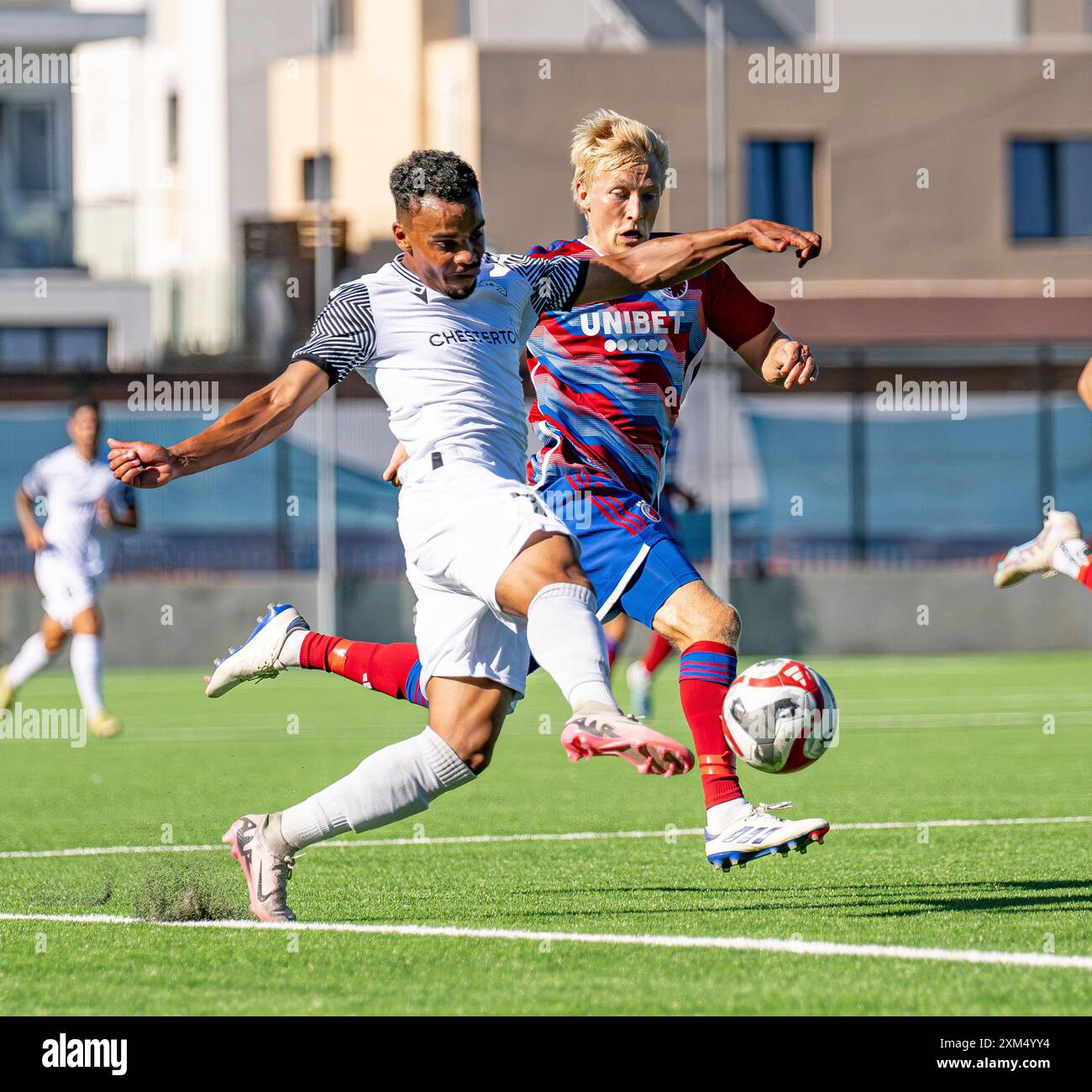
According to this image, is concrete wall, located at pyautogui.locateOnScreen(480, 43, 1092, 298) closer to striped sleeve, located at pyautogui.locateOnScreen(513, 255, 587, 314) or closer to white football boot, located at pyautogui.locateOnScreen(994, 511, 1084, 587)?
white football boot, located at pyautogui.locateOnScreen(994, 511, 1084, 587)

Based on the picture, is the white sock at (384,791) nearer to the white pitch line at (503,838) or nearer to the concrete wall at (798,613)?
the white pitch line at (503,838)

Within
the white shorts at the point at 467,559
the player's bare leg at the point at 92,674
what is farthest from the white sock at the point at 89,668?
the white shorts at the point at 467,559

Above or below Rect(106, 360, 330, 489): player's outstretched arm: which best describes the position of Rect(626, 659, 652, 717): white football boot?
below

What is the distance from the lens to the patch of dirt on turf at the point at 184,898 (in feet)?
18.9

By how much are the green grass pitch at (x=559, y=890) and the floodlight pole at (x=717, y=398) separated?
40.4 feet

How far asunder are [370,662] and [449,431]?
119cm

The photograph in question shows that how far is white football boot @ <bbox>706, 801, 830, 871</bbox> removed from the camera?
5.26 metres

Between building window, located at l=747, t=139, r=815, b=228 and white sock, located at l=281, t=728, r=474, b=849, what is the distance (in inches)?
1239

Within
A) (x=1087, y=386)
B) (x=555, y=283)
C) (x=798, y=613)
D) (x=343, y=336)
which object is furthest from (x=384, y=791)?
(x=798, y=613)

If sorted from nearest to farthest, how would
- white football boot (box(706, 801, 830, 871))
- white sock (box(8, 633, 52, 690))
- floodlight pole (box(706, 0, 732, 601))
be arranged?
white football boot (box(706, 801, 830, 871))
white sock (box(8, 633, 52, 690))
floodlight pole (box(706, 0, 732, 601))

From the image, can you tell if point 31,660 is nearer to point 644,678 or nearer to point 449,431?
point 644,678

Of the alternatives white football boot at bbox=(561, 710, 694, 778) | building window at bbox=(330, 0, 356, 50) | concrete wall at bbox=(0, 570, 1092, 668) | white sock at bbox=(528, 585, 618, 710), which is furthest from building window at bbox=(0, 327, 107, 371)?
white football boot at bbox=(561, 710, 694, 778)

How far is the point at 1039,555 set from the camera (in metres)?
9.09

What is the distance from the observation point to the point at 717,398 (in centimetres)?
2611
